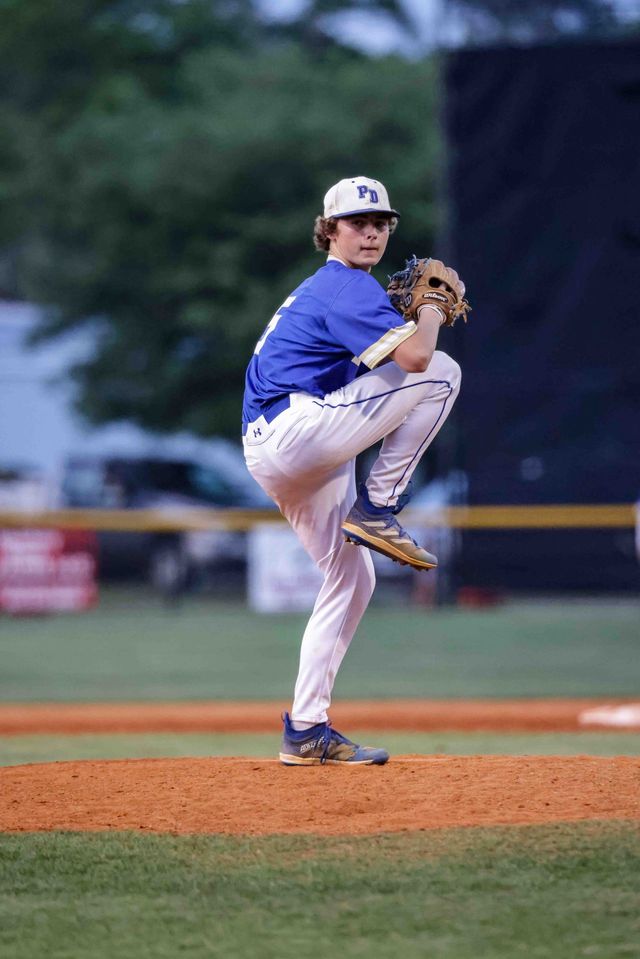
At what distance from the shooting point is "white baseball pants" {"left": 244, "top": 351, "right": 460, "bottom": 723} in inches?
198

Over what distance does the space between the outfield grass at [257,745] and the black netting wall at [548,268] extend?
254 inches

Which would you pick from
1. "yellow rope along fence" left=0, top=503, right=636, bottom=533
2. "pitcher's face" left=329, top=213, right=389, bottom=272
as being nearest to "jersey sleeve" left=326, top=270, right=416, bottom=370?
"pitcher's face" left=329, top=213, right=389, bottom=272

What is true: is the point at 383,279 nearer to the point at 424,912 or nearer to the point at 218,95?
the point at 218,95

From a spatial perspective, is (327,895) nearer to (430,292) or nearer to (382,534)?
(382,534)

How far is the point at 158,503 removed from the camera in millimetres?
20188

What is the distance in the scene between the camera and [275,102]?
23.5 m

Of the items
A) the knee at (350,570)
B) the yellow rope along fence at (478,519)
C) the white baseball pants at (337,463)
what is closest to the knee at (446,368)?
the white baseball pants at (337,463)

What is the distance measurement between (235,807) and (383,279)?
57.2 ft

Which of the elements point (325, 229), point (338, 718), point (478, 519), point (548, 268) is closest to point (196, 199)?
point (548, 268)

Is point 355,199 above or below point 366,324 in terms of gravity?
above

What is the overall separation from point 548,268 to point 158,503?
23.6 feet

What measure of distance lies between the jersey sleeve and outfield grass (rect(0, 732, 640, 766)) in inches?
127

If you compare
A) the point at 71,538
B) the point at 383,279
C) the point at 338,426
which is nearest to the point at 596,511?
the point at 71,538

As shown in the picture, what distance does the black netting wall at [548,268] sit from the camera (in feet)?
47.6
